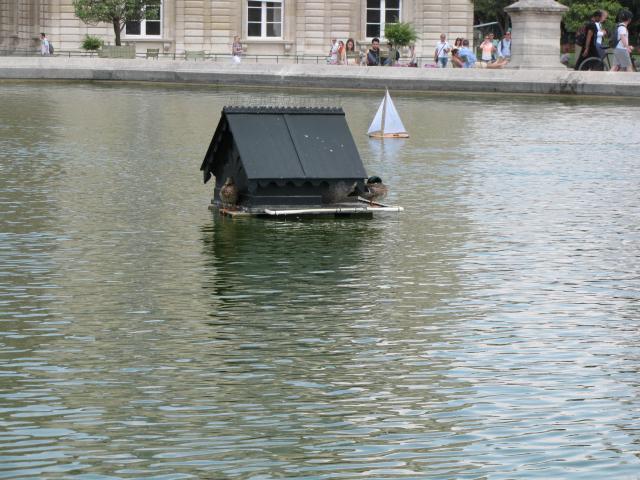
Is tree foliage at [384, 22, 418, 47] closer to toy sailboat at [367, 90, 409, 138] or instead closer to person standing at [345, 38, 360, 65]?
person standing at [345, 38, 360, 65]

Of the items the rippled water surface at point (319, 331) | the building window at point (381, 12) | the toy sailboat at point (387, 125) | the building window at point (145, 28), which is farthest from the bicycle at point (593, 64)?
the building window at point (145, 28)

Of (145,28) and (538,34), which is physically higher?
(145,28)

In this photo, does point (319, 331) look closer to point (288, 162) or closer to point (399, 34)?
point (288, 162)

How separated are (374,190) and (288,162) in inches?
50.0

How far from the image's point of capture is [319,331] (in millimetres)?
10664

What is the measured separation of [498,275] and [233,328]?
311cm

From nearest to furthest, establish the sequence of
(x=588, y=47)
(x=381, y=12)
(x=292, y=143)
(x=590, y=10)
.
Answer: (x=292, y=143), (x=588, y=47), (x=381, y=12), (x=590, y=10)

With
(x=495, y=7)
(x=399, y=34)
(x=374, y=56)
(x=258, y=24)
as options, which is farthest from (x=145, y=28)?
(x=495, y=7)

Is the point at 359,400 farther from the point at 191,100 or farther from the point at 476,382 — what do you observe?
the point at 191,100

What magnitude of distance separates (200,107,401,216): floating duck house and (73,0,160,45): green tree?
40.8 meters

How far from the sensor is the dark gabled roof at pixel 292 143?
51.1ft

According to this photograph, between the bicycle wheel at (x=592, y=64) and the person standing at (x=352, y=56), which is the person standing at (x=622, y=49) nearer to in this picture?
the bicycle wheel at (x=592, y=64)

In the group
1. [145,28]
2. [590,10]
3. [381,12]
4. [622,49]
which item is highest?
[590,10]

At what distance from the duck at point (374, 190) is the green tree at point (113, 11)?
4058 cm
